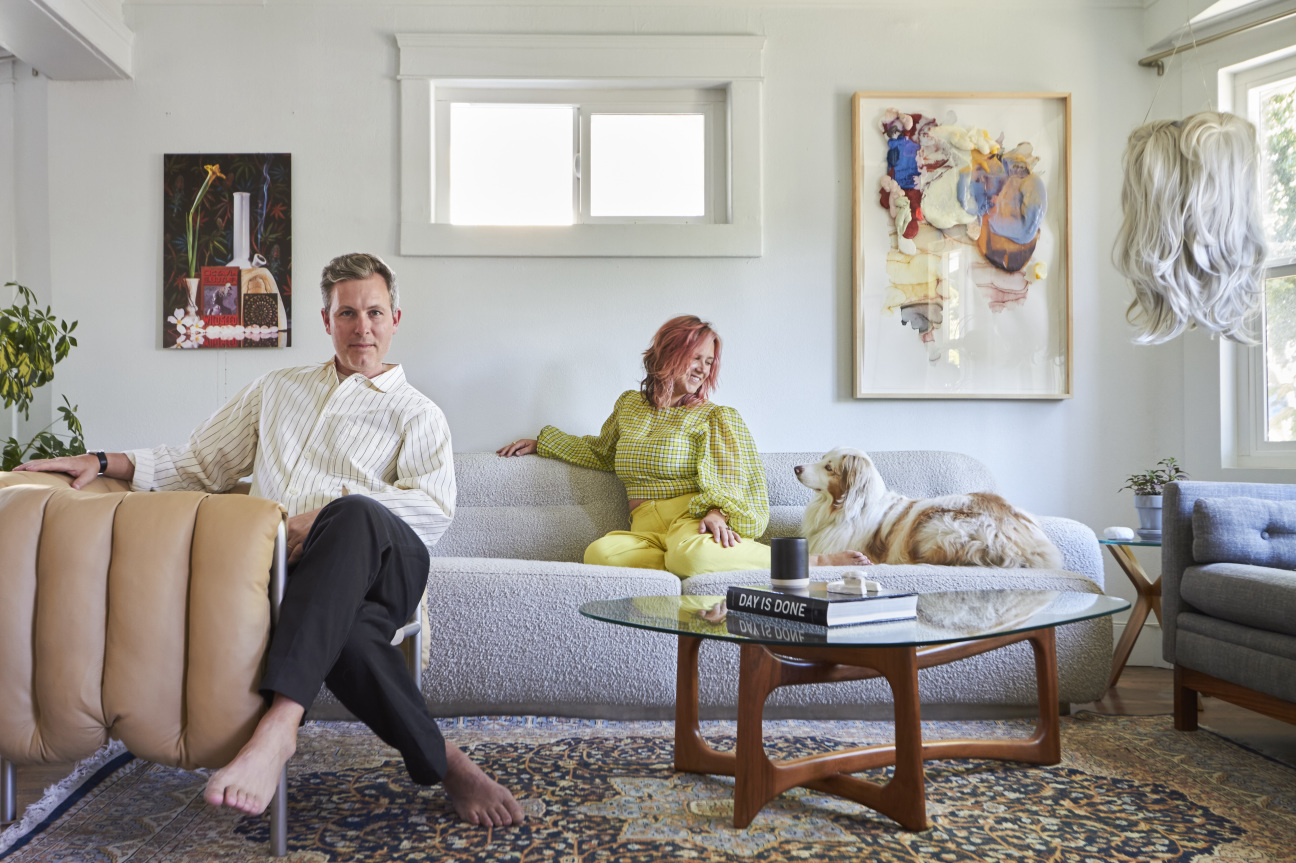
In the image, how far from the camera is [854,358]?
3260 millimetres

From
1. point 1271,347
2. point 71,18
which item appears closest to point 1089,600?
point 1271,347

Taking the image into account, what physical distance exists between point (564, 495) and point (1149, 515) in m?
1.82

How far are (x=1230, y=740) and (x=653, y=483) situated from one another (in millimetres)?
1614

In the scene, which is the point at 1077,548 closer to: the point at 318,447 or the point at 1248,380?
the point at 1248,380

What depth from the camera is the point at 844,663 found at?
161cm

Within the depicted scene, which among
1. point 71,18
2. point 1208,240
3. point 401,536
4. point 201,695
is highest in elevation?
point 71,18

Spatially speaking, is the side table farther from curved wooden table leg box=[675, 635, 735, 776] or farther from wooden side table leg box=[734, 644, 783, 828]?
wooden side table leg box=[734, 644, 783, 828]

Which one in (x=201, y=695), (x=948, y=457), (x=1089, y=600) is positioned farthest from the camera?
(x=948, y=457)

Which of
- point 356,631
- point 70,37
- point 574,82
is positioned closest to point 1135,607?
point 356,631

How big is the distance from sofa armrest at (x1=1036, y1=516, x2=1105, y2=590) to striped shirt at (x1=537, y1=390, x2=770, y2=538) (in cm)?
81

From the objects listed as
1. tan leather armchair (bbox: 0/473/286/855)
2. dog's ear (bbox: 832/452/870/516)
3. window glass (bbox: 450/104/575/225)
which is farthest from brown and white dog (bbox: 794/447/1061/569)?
tan leather armchair (bbox: 0/473/286/855)

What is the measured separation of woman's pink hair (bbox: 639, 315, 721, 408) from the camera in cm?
278

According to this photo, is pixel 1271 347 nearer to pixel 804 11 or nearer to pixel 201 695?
pixel 804 11

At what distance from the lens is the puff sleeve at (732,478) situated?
102 inches
